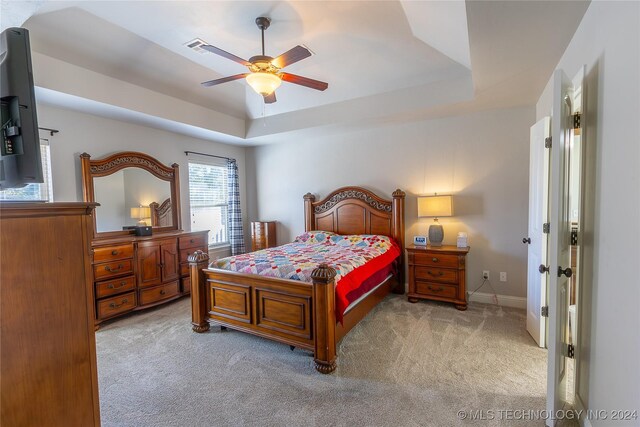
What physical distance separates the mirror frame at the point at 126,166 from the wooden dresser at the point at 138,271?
416mm

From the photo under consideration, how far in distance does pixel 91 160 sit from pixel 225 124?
6.12ft

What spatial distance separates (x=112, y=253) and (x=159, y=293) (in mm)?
793

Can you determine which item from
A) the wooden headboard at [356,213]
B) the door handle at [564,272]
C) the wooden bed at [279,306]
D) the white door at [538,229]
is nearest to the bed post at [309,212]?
the wooden headboard at [356,213]

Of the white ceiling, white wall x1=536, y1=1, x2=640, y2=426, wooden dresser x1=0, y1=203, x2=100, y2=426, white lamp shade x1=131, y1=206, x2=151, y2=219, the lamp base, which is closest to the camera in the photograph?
wooden dresser x1=0, y1=203, x2=100, y2=426

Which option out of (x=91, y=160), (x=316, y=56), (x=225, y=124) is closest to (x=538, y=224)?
(x=316, y=56)

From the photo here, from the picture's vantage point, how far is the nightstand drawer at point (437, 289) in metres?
3.53

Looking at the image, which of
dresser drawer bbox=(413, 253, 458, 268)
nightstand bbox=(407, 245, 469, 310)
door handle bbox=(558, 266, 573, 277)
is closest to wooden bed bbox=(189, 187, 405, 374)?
nightstand bbox=(407, 245, 469, 310)

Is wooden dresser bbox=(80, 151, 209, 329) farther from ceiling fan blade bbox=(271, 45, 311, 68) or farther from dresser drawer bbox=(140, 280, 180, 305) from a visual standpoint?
ceiling fan blade bbox=(271, 45, 311, 68)

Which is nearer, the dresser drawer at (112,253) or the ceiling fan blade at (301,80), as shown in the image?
the ceiling fan blade at (301,80)

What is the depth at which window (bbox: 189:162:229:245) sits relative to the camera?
4871mm

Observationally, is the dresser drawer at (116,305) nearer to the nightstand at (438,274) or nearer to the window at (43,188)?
the window at (43,188)

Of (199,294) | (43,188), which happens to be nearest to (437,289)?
(199,294)

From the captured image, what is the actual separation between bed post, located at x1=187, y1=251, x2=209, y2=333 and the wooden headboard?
2.17m

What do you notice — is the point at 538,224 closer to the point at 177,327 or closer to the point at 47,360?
the point at 47,360
